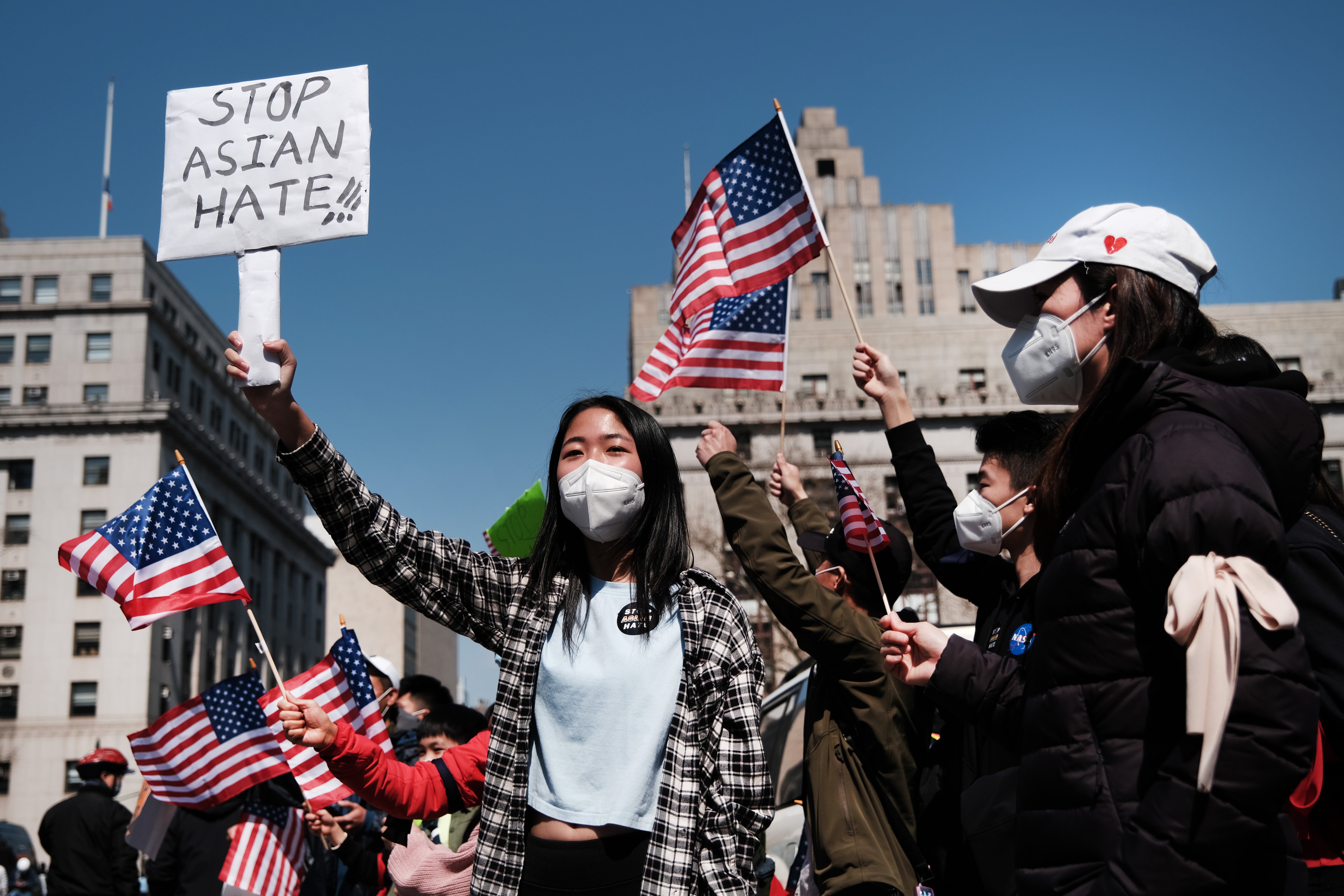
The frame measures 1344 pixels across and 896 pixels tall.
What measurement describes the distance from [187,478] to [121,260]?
202 feet

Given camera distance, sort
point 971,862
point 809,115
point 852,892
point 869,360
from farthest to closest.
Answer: point 809,115
point 869,360
point 852,892
point 971,862

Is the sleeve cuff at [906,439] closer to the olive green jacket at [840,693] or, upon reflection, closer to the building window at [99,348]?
the olive green jacket at [840,693]

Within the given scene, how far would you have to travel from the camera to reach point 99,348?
59.0 metres

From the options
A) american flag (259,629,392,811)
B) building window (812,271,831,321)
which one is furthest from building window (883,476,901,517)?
american flag (259,629,392,811)

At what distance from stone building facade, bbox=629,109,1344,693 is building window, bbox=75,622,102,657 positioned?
2718 cm

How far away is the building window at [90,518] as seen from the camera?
180 ft

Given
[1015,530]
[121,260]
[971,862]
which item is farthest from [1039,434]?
[121,260]

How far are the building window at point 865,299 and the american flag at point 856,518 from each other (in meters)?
56.8

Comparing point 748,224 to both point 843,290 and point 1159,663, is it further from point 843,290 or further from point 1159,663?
point 1159,663

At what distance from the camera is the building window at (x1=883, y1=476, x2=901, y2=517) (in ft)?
143

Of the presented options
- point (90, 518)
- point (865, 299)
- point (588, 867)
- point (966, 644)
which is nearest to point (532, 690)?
point (588, 867)

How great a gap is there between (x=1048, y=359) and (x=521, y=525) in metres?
5.70

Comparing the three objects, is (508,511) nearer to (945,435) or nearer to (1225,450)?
(1225,450)

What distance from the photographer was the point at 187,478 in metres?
5.32
